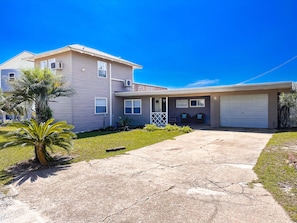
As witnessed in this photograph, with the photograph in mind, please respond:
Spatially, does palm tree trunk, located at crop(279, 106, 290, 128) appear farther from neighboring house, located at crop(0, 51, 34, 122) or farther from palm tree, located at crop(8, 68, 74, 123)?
neighboring house, located at crop(0, 51, 34, 122)

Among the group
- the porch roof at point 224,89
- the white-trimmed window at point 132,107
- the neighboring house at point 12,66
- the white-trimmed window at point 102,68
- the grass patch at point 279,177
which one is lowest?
the grass patch at point 279,177

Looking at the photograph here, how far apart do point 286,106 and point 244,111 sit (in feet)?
7.74

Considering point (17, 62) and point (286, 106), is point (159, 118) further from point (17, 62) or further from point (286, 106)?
point (17, 62)

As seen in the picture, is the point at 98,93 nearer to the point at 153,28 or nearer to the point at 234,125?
the point at 153,28

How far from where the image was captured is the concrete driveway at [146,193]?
2.76 meters

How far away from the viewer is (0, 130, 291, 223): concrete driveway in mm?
2758

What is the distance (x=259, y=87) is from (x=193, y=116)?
6.91m

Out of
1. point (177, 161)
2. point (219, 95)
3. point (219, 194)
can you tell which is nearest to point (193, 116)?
point (219, 95)

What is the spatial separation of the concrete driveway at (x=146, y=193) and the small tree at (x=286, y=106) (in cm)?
797

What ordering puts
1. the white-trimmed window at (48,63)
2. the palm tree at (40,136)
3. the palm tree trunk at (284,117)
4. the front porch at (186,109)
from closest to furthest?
the palm tree at (40,136)
the palm tree trunk at (284,117)
the white-trimmed window at (48,63)
the front porch at (186,109)

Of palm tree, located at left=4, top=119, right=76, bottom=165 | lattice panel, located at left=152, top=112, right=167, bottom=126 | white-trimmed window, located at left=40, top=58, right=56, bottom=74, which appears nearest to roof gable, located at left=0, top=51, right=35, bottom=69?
white-trimmed window, located at left=40, top=58, right=56, bottom=74

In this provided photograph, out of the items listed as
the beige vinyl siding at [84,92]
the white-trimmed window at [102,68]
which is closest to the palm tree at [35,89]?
the beige vinyl siding at [84,92]

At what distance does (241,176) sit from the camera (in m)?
4.24

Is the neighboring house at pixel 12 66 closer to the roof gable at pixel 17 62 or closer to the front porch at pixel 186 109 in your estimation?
the roof gable at pixel 17 62
